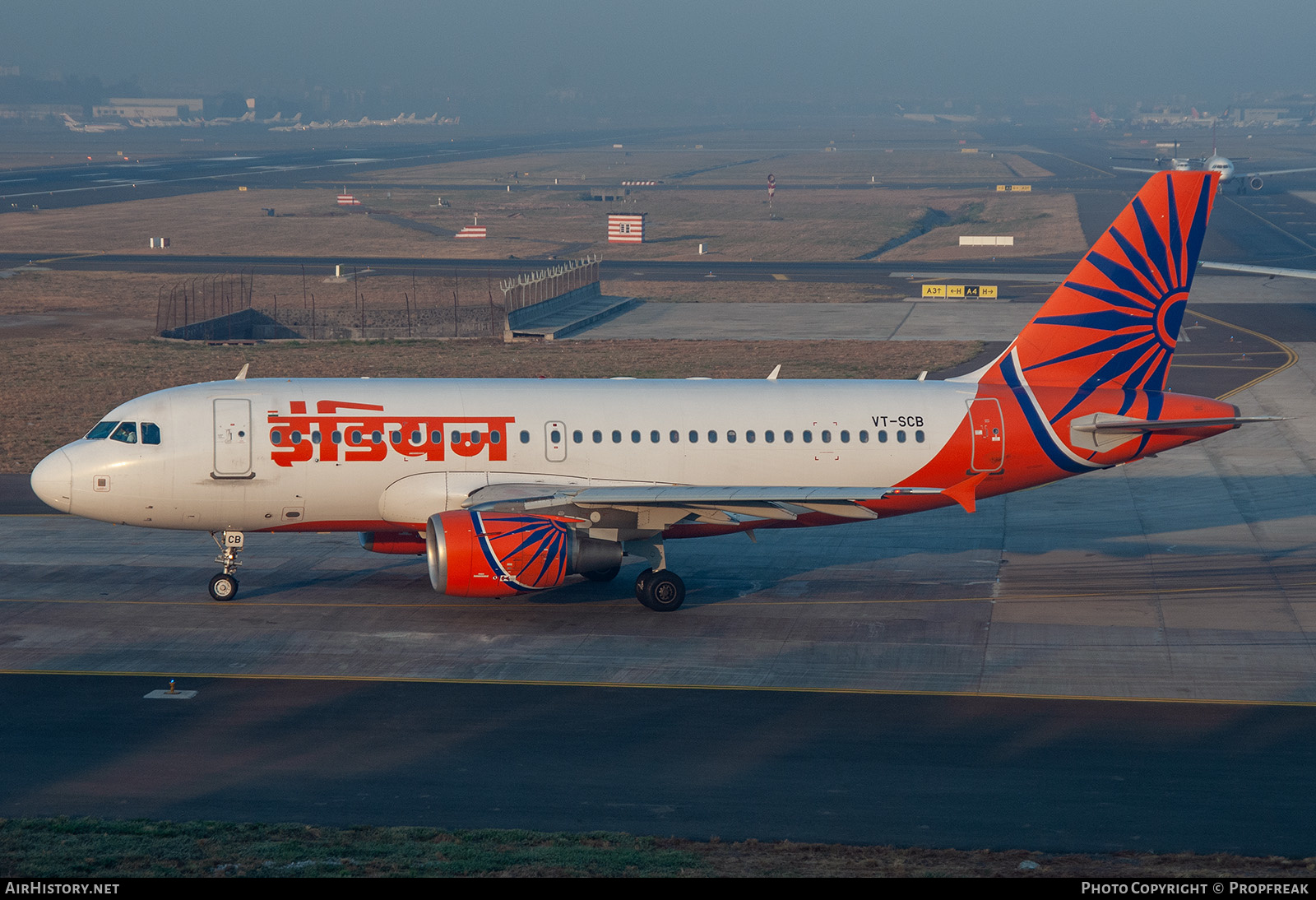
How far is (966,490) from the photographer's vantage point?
31281 mm

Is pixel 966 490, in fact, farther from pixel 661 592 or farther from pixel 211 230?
pixel 211 230

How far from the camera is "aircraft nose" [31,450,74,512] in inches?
1159

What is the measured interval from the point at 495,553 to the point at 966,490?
1183 centimetres

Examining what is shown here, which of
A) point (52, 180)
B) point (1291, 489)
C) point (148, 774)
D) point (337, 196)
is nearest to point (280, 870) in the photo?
point (148, 774)

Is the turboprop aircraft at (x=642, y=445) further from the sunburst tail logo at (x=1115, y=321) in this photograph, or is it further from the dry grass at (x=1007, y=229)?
the dry grass at (x=1007, y=229)

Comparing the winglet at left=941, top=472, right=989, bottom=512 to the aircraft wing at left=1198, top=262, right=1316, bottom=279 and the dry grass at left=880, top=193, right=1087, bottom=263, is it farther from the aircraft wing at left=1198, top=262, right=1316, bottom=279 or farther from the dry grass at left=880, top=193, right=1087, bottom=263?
the dry grass at left=880, top=193, right=1087, bottom=263

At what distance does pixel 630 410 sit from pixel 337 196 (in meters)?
156

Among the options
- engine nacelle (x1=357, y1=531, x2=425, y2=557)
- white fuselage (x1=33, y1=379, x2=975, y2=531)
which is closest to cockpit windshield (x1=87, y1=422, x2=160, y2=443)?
white fuselage (x1=33, y1=379, x2=975, y2=531)

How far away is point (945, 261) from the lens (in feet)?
381

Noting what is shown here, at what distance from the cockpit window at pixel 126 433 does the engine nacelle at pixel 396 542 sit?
233 inches

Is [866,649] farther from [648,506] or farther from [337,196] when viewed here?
[337,196]

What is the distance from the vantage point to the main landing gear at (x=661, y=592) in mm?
29844

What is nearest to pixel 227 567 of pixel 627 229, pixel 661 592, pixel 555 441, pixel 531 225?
pixel 555 441

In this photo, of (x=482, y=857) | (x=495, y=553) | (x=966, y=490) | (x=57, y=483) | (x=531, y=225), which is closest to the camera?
(x=482, y=857)
